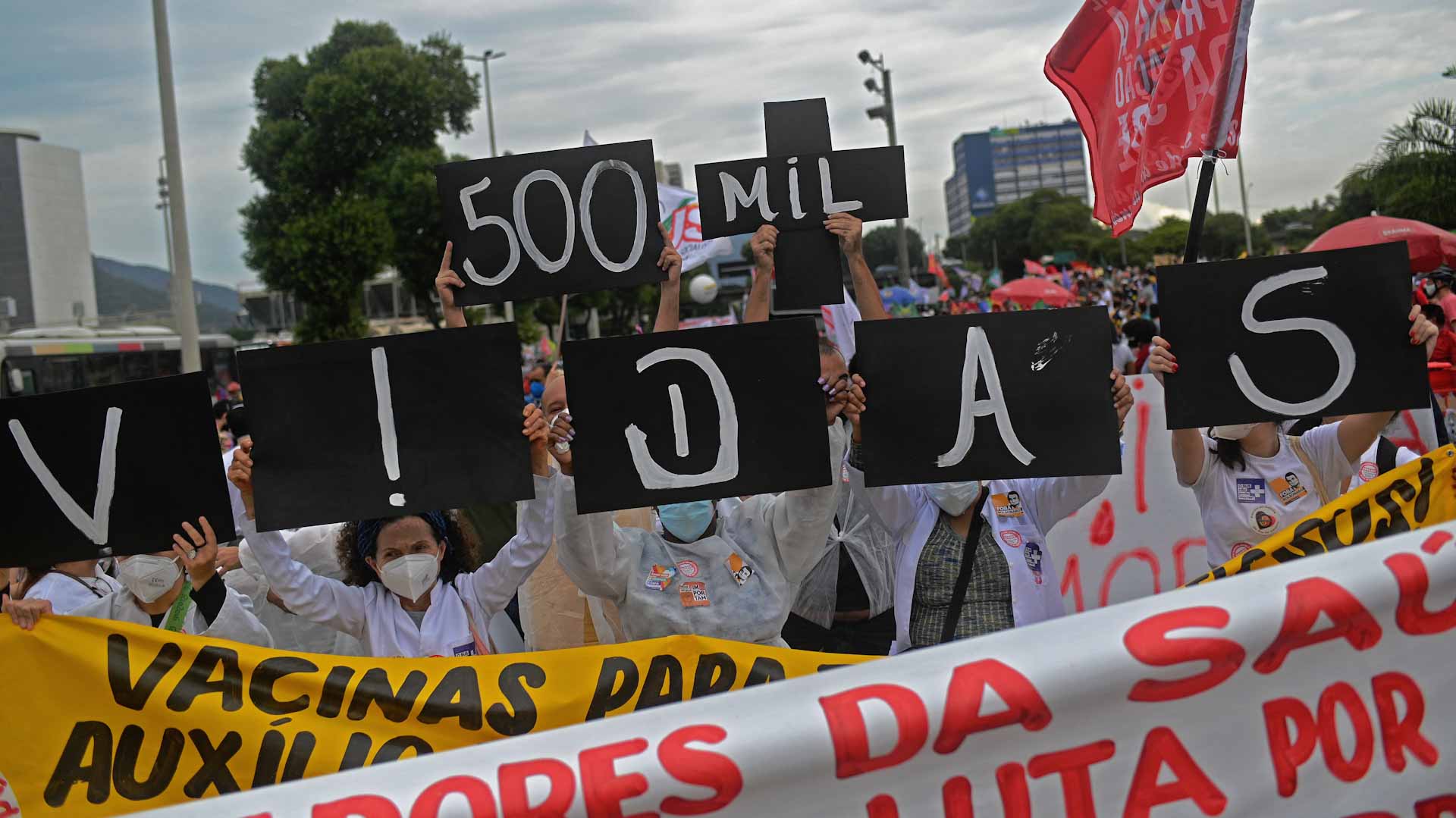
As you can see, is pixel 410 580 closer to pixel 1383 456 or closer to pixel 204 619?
pixel 204 619

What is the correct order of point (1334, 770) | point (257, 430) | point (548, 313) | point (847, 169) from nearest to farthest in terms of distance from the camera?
1. point (1334, 770)
2. point (257, 430)
3. point (847, 169)
4. point (548, 313)

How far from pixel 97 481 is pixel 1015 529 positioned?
2.60 metres

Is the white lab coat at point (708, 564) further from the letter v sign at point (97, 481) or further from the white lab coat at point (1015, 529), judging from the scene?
the letter v sign at point (97, 481)

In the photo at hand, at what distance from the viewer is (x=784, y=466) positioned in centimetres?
324

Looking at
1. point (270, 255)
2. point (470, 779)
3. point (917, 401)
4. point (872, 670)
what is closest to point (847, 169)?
point (917, 401)

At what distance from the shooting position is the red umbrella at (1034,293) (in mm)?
18906

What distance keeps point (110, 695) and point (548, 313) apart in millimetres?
31362

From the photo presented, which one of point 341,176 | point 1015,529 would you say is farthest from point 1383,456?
point 341,176

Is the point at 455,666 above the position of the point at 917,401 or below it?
below

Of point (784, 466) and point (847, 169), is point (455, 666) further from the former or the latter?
point (847, 169)

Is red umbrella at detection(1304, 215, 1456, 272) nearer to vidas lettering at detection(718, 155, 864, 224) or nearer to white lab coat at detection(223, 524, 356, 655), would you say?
vidas lettering at detection(718, 155, 864, 224)

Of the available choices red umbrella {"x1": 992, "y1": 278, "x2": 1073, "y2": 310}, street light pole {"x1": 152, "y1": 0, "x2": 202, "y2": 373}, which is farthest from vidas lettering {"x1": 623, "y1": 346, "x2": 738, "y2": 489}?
red umbrella {"x1": 992, "y1": 278, "x2": 1073, "y2": 310}

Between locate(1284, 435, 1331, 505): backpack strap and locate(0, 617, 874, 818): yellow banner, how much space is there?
1.97m

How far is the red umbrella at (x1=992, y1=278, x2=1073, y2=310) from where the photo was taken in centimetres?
1891
